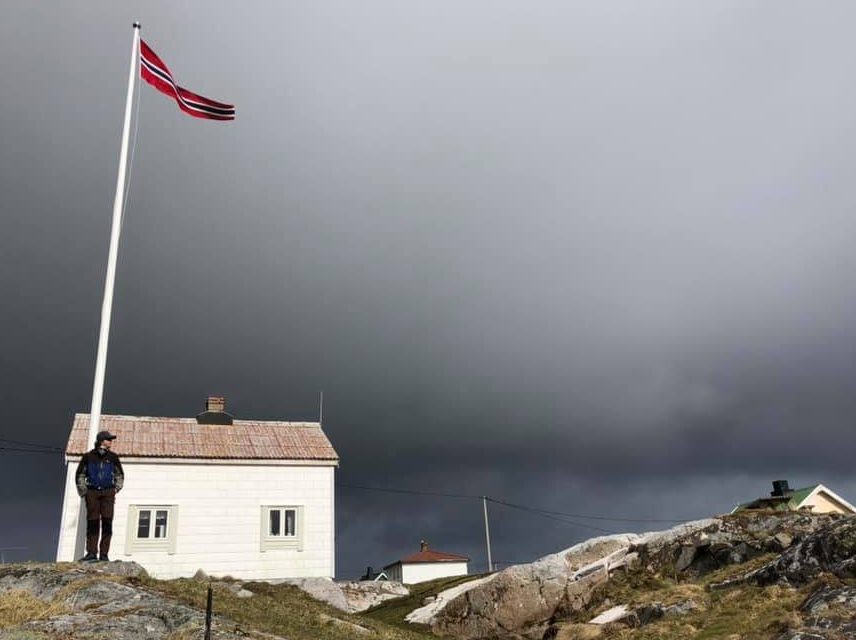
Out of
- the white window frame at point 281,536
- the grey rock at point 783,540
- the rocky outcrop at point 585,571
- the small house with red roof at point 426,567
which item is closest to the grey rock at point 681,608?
the rocky outcrop at point 585,571

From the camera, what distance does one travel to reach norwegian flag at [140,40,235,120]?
20750mm

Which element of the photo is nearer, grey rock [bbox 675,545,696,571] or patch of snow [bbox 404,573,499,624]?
grey rock [bbox 675,545,696,571]

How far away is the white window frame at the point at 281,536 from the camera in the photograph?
93.1 ft

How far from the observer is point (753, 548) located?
22016 mm

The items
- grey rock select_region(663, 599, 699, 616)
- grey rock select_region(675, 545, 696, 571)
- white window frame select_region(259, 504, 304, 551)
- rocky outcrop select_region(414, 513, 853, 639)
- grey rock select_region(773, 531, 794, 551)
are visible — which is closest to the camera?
grey rock select_region(663, 599, 699, 616)

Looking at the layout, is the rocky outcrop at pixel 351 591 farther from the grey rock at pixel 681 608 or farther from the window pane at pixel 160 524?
the grey rock at pixel 681 608

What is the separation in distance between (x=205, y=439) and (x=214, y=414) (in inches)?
106

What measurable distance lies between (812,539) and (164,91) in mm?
22360

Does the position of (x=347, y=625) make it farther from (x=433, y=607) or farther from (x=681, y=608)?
(x=433, y=607)

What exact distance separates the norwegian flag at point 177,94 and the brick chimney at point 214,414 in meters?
16.1

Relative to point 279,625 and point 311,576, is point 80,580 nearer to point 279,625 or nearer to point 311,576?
point 279,625

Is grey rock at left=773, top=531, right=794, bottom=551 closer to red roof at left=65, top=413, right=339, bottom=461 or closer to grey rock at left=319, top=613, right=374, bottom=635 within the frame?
grey rock at left=319, top=613, right=374, bottom=635

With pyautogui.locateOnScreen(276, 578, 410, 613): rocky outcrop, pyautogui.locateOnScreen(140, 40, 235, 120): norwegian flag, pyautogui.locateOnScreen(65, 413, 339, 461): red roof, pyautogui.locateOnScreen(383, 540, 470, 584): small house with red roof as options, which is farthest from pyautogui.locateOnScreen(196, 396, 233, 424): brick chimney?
pyautogui.locateOnScreen(383, 540, 470, 584): small house with red roof

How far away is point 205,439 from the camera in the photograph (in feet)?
99.4
